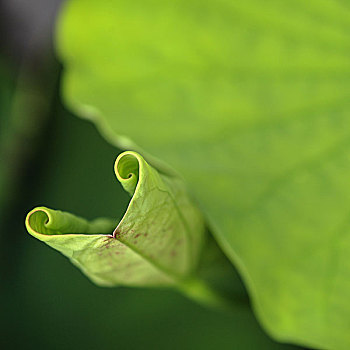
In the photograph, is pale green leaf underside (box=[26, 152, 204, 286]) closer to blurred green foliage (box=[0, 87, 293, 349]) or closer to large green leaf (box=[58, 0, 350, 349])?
large green leaf (box=[58, 0, 350, 349])

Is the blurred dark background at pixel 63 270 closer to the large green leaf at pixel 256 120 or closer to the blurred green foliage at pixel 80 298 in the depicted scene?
the blurred green foliage at pixel 80 298

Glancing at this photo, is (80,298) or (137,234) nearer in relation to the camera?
(137,234)

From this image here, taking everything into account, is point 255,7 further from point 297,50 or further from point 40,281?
point 40,281

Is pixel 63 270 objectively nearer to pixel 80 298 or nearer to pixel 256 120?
pixel 80 298

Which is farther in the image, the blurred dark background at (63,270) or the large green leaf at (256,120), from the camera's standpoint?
the blurred dark background at (63,270)

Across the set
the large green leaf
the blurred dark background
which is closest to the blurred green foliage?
the blurred dark background

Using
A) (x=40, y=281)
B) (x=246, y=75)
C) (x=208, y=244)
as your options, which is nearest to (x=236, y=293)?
(x=208, y=244)

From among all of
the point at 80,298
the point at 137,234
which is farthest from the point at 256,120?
the point at 80,298

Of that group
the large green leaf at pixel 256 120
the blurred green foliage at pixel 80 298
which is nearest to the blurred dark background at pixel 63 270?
the blurred green foliage at pixel 80 298
